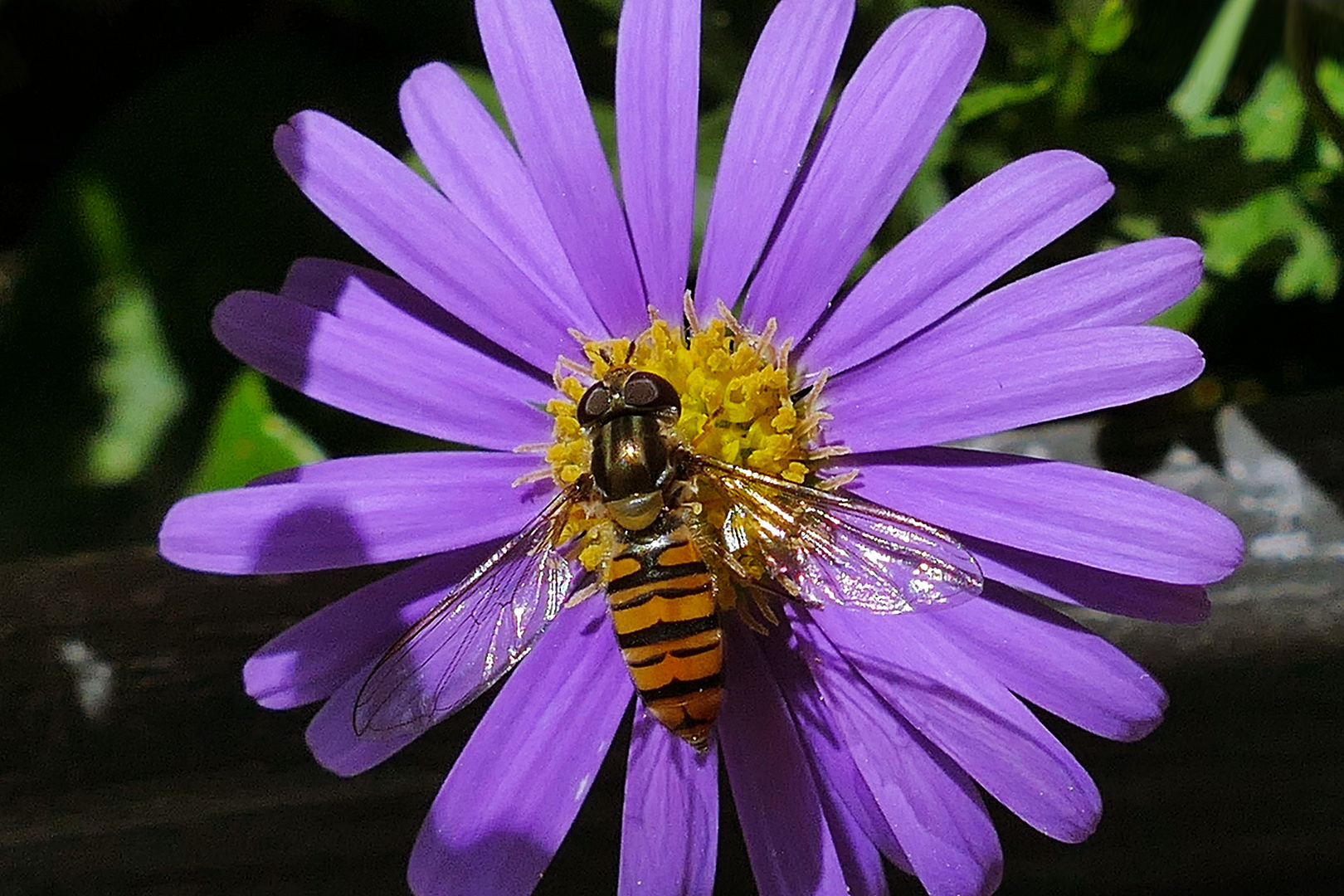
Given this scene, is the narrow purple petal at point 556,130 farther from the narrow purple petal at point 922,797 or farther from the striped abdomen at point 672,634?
the narrow purple petal at point 922,797

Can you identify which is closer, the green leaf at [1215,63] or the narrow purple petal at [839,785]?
the narrow purple petal at [839,785]

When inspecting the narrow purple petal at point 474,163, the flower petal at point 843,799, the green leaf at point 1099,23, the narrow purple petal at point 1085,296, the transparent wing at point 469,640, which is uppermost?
the narrow purple petal at point 474,163

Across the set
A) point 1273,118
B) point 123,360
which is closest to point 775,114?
point 1273,118

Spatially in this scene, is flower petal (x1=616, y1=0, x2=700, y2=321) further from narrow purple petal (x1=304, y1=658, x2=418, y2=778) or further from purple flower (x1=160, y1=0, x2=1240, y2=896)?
narrow purple petal (x1=304, y1=658, x2=418, y2=778)

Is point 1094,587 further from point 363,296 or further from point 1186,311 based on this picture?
point 363,296

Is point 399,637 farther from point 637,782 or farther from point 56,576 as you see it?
point 56,576

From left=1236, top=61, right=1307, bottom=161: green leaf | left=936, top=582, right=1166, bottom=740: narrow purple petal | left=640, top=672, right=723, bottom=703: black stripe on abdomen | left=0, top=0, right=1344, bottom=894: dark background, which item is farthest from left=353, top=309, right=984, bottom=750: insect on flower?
left=1236, top=61, right=1307, bottom=161: green leaf

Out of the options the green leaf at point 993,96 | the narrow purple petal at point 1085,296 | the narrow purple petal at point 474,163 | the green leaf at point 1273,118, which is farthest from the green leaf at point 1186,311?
the narrow purple petal at point 474,163
